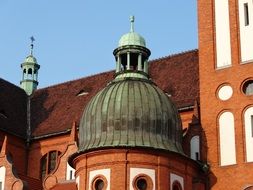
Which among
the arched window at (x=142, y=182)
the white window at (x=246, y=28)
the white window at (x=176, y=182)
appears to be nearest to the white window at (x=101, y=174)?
the arched window at (x=142, y=182)

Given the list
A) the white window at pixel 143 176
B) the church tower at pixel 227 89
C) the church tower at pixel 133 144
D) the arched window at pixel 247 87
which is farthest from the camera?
the arched window at pixel 247 87

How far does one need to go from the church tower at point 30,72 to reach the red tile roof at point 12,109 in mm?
1655

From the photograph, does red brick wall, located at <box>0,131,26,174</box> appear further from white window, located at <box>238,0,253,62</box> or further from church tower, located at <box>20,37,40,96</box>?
white window, located at <box>238,0,253,62</box>

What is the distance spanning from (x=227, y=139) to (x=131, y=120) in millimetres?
4192

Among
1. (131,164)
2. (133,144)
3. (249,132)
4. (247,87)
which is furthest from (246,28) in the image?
(131,164)

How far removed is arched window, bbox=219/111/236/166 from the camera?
27094 millimetres

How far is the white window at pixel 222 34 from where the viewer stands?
94.9 feet

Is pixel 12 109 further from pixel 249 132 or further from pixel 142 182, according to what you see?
pixel 249 132

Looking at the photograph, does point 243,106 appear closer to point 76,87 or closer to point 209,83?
point 209,83

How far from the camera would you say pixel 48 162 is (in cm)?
3797

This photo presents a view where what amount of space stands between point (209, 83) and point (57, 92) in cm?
1566

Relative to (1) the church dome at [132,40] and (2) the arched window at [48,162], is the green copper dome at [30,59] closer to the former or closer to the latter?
(2) the arched window at [48,162]

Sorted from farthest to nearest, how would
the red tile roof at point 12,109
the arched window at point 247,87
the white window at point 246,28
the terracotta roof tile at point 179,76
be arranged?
the red tile roof at point 12,109, the terracotta roof tile at point 179,76, the white window at point 246,28, the arched window at point 247,87

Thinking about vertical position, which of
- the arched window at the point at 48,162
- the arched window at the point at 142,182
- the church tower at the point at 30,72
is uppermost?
the church tower at the point at 30,72
